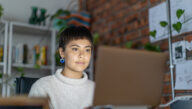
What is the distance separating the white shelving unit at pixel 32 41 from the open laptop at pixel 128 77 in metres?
1.99

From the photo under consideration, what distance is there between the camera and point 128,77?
0.87 m

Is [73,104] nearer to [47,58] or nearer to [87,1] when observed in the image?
[47,58]

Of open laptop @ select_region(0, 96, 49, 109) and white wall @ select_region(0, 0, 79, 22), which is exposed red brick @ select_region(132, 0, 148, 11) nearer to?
white wall @ select_region(0, 0, 79, 22)

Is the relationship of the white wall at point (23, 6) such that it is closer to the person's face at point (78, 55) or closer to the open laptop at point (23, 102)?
the person's face at point (78, 55)

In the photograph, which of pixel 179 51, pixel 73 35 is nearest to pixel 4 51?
pixel 73 35

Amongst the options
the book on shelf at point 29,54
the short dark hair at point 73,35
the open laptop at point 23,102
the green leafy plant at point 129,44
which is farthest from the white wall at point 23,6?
the open laptop at point 23,102

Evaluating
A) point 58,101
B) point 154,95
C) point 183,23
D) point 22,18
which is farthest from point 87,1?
point 154,95

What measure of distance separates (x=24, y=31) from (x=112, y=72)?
229 cm

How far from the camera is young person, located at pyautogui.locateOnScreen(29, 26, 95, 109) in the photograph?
1.22 m

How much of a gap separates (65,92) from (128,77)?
47 centimetres

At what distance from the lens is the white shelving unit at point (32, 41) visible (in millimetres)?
2699

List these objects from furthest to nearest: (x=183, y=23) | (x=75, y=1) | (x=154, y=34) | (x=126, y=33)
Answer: (x=75, y=1), (x=126, y=33), (x=154, y=34), (x=183, y=23)

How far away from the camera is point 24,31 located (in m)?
2.91

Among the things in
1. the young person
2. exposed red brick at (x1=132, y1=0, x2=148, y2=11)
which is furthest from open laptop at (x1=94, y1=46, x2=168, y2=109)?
exposed red brick at (x1=132, y1=0, x2=148, y2=11)
